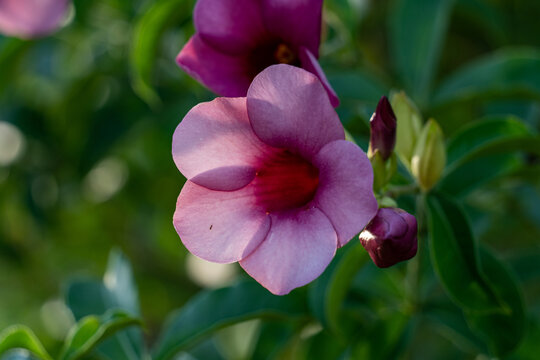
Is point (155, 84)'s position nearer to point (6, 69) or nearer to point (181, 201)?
point (6, 69)

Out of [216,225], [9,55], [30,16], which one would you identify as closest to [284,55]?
[216,225]

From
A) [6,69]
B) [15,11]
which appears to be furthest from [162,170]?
[15,11]

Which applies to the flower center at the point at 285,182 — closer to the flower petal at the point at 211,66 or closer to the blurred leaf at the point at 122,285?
the flower petal at the point at 211,66

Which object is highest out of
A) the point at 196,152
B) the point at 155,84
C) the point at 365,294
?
the point at 196,152

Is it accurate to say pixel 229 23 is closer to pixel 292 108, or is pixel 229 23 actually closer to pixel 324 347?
pixel 292 108

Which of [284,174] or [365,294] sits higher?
[284,174]

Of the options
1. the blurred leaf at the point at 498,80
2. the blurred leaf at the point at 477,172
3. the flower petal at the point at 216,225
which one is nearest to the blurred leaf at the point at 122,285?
the flower petal at the point at 216,225
